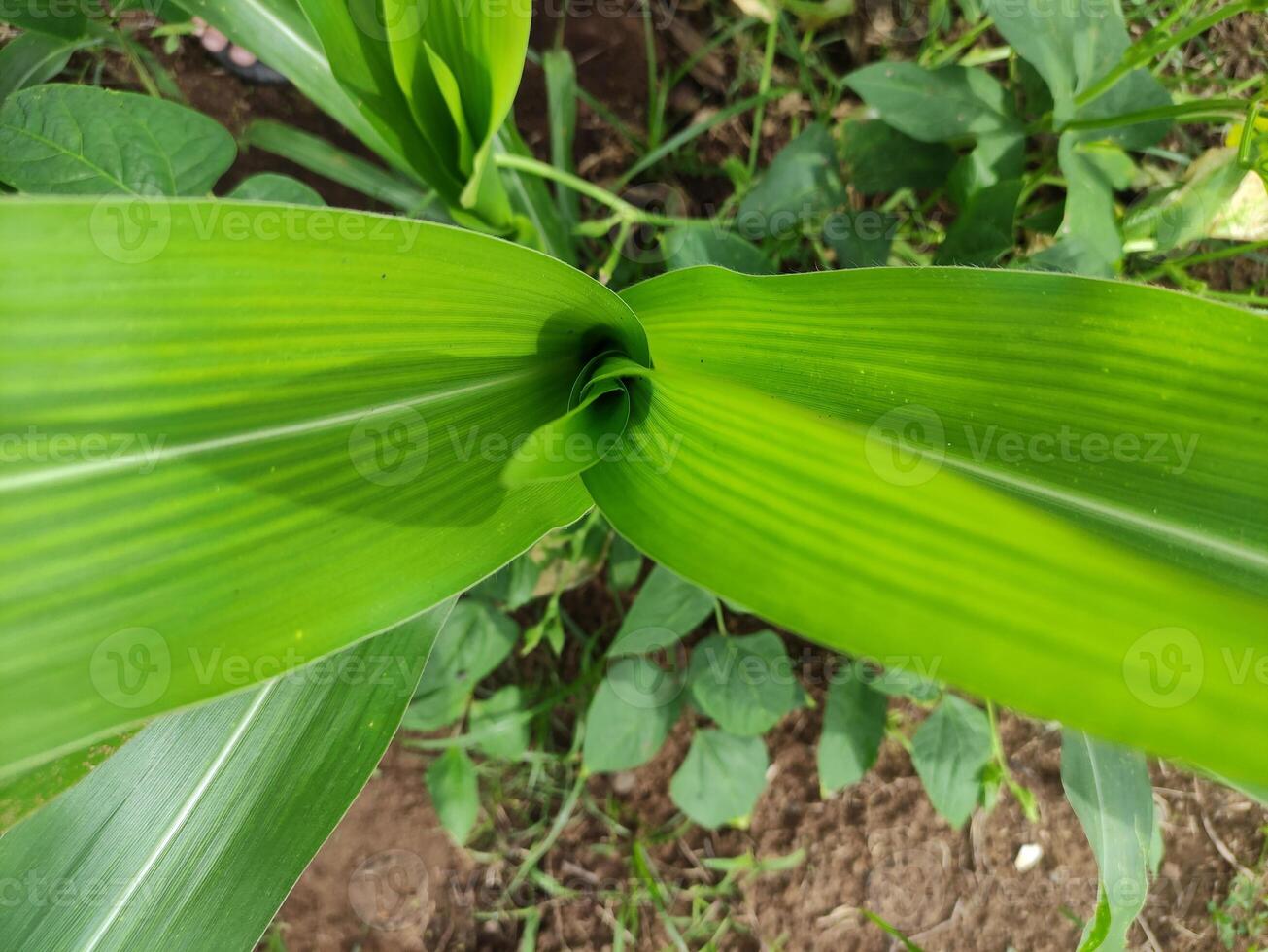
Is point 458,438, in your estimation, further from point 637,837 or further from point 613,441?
point 637,837

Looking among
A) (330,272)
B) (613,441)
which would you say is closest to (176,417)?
(330,272)
